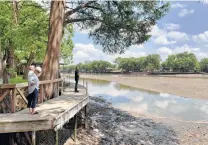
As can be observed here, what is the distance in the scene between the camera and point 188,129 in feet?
55.4

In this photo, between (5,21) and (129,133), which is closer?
(129,133)

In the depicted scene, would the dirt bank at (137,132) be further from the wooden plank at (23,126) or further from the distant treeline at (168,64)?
the distant treeline at (168,64)

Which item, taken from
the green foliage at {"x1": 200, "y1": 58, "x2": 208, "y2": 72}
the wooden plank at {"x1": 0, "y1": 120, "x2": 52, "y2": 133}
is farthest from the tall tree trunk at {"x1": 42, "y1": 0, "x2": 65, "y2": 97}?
the green foliage at {"x1": 200, "y1": 58, "x2": 208, "y2": 72}

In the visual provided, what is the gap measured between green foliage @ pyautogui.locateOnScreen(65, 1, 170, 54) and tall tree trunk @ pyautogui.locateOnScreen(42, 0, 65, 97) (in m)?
3.33

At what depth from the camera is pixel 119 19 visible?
18.5 metres

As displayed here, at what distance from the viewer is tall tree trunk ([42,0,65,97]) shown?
14016 mm

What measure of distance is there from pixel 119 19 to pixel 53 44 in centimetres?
621

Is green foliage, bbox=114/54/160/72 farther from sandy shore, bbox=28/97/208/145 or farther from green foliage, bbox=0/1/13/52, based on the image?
sandy shore, bbox=28/97/208/145

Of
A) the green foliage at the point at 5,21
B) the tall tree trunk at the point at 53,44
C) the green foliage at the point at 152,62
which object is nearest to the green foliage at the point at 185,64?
the green foliage at the point at 152,62

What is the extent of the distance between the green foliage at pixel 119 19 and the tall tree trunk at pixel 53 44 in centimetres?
333

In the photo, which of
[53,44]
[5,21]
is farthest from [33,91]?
[5,21]

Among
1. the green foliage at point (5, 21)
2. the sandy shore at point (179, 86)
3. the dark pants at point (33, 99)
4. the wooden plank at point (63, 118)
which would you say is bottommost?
the sandy shore at point (179, 86)

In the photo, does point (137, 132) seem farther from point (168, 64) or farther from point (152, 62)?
point (168, 64)

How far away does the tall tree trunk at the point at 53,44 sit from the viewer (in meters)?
14.0
